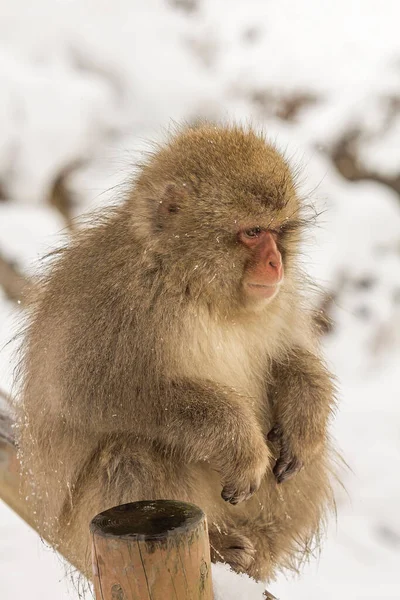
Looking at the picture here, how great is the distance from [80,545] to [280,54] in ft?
20.0

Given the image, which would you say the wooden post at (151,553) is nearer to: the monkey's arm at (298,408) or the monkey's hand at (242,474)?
the monkey's hand at (242,474)

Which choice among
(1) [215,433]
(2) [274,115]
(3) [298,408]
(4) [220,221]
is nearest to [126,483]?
(1) [215,433]

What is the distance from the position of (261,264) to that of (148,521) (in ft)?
2.73

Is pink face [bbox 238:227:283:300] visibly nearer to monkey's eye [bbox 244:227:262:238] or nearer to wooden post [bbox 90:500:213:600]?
monkey's eye [bbox 244:227:262:238]

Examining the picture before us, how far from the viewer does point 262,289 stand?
230 cm

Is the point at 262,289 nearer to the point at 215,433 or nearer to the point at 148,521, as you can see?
the point at 215,433

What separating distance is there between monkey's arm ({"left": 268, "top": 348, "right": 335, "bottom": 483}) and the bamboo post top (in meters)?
0.81

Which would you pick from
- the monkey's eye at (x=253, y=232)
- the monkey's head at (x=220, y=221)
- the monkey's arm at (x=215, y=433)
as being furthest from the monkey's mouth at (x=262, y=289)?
the monkey's arm at (x=215, y=433)

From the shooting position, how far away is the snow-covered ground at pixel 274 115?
5609 mm

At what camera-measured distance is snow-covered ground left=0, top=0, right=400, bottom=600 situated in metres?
5.61

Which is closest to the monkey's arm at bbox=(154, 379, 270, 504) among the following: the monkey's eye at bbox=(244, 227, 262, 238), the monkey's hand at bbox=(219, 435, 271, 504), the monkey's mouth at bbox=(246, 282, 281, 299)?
the monkey's hand at bbox=(219, 435, 271, 504)

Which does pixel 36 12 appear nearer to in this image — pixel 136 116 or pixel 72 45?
pixel 72 45

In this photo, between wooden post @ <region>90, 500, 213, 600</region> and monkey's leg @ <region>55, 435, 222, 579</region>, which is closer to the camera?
wooden post @ <region>90, 500, 213, 600</region>

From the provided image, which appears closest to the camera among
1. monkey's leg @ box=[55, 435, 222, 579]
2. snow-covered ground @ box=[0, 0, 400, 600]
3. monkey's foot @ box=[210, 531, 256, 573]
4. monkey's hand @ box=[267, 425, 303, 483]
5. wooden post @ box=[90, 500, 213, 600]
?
wooden post @ box=[90, 500, 213, 600]
